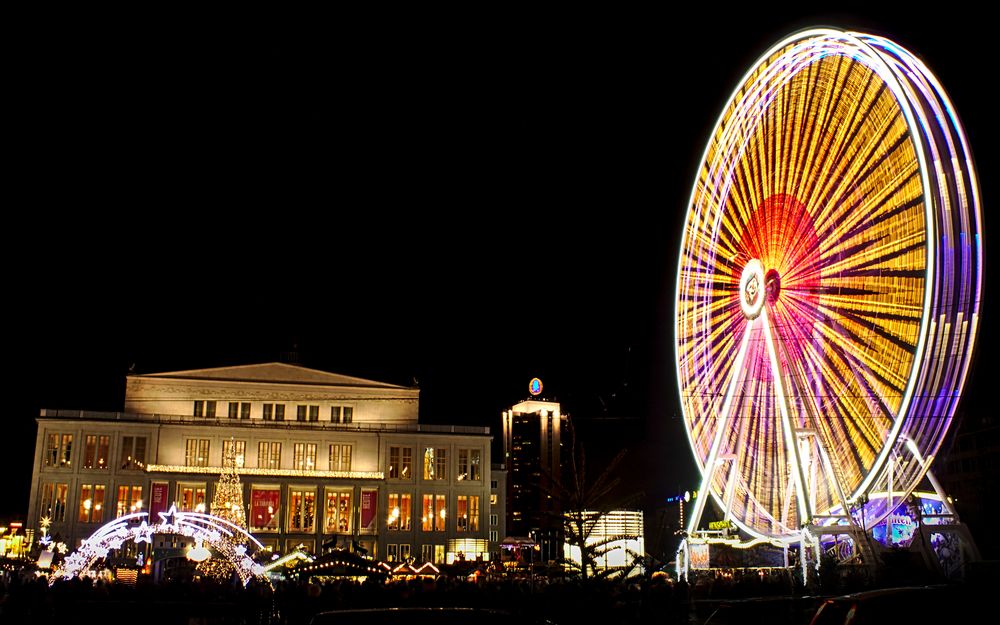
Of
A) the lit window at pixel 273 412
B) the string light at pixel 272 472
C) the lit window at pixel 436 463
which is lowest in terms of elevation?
the string light at pixel 272 472

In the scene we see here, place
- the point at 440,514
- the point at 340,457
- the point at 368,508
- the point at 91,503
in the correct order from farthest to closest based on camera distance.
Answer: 1. the point at 340,457
2. the point at 440,514
3. the point at 368,508
4. the point at 91,503

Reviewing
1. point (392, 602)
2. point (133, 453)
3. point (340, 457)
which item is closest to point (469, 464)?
point (340, 457)

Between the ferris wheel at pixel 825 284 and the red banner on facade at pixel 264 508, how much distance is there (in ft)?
127

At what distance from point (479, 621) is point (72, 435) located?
2694 inches

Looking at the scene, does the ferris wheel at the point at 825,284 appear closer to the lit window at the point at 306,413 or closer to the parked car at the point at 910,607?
the parked car at the point at 910,607

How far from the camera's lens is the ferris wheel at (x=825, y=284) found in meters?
24.6

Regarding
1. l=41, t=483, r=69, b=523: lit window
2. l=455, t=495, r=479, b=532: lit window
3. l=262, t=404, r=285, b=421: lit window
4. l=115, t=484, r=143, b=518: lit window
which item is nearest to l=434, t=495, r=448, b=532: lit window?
l=455, t=495, r=479, b=532: lit window

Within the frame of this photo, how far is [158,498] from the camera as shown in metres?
66.3

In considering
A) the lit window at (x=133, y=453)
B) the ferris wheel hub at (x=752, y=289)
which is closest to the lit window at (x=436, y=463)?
the lit window at (x=133, y=453)

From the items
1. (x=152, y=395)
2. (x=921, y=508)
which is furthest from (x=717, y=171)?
(x=152, y=395)

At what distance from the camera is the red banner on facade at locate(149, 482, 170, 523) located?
65.8m

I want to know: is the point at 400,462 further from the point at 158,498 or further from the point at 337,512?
the point at 158,498

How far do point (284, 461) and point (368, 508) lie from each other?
7046 millimetres

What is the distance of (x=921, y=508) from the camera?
32.4 metres
